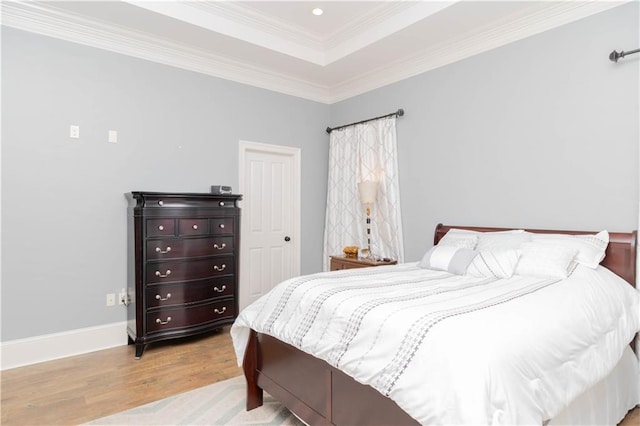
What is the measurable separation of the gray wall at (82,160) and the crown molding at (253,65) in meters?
0.09

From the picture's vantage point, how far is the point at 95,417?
220cm

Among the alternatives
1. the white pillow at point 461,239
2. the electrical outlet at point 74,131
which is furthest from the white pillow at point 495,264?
the electrical outlet at point 74,131

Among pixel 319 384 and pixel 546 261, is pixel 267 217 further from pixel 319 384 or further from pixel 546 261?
pixel 546 261

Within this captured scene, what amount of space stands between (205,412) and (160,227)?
1588 millimetres

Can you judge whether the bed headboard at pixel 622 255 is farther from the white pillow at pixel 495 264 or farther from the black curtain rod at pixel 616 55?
the black curtain rod at pixel 616 55

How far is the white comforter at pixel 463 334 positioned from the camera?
1.23 meters

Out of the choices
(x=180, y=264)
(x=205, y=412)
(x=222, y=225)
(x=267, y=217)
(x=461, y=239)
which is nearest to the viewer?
(x=205, y=412)

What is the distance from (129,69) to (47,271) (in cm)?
195

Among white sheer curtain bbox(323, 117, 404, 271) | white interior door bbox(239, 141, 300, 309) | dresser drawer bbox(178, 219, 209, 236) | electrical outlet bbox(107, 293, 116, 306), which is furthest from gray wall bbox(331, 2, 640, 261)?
electrical outlet bbox(107, 293, 116, 306)

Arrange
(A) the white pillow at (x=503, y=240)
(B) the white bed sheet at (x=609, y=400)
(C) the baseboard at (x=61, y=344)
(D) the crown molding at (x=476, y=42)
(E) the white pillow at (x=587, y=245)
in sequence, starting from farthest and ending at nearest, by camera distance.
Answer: (C) the baseboard at (x=61, y=344) < (D) the crown molding at (x=476, y=42) < (A) the white pillow at (x=503, y=240) < (E) the white pillow at (x=587, y=245) < (B) the white bed sheet at (x=609, y=400)

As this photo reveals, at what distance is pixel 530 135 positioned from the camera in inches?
120

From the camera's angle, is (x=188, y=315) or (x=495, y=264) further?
(x=188, y=315)

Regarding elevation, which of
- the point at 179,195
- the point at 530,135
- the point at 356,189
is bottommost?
the point at 179,195

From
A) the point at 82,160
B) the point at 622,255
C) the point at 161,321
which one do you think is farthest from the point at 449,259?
the point at 82,160
